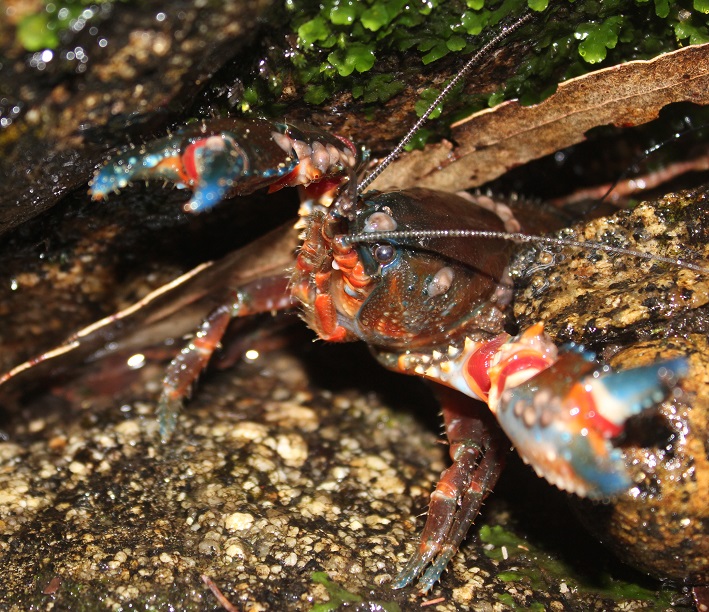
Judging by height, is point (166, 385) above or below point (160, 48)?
below

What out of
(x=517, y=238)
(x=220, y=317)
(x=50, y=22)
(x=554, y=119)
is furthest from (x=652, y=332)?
(x=50, y=22)

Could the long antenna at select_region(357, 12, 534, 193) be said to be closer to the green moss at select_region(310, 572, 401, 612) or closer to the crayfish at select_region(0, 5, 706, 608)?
the crayfish at select_region(0, 5, 706, 608)

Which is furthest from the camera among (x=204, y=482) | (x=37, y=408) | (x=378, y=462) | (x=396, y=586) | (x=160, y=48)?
(x=37, y=408)

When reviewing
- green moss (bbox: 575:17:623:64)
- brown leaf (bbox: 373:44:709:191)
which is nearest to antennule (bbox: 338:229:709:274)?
brown leaf (bbox: 373:44:709:191)

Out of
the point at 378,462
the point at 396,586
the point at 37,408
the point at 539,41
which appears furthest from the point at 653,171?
the point at 37,408

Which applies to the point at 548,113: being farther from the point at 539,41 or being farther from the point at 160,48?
Answer: the point at 160,48

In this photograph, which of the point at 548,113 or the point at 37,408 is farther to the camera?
the point at 37,408

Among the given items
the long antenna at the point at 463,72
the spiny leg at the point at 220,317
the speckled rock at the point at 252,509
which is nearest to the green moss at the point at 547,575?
the speckled rock at the point at 252,509

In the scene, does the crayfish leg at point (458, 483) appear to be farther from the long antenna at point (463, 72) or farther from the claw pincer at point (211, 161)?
the claw pincer at point (211, 161)
